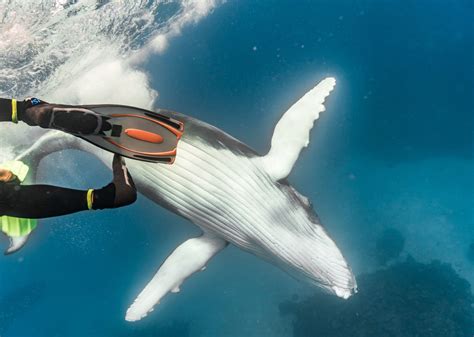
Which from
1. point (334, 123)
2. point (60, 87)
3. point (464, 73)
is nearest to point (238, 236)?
point (60, 87)

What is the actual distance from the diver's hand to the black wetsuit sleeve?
0.60 m

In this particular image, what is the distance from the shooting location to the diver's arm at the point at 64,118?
394cm

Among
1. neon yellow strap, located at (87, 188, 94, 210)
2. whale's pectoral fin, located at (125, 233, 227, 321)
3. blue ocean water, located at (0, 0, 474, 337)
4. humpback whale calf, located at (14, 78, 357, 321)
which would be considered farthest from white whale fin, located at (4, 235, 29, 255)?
blue ocean water, located at (0, 0, 474, 337)

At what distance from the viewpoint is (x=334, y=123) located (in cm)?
2372

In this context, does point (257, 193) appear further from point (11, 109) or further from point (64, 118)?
point (11, 109)

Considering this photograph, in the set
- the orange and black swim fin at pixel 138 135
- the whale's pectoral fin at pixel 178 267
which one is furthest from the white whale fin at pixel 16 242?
the orange and black swim fin at pixel 138 135

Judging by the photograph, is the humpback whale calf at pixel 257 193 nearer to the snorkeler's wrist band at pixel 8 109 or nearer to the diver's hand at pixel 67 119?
the diver's hand at pixel 67 119

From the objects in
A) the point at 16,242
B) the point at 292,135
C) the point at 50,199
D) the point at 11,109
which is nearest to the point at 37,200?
the point at 50,199

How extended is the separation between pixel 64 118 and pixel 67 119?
0.03 m

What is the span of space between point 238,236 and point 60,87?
35.5 feet

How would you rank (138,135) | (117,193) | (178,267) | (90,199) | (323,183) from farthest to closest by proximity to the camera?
(323,183)
(178,267)
(138,135)
(117,193)
(90,199)

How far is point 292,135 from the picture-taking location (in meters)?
6.26

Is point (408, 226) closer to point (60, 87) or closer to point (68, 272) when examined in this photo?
point (60, 87)

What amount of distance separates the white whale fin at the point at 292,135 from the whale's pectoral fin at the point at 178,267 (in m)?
1.70
